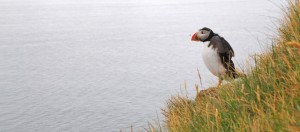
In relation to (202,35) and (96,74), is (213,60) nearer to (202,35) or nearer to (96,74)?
(202,35)

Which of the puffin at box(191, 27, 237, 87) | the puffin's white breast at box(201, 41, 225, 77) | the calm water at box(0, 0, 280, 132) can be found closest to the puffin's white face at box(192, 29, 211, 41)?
the puffin at box(191, 27, 237, 87)

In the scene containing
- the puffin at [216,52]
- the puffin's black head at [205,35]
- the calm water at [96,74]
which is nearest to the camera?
the puffin at [216,52]

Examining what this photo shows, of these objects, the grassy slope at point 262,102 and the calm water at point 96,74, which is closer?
the grassy slope at point 262,102

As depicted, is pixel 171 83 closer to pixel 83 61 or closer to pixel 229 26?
pixel 83 61

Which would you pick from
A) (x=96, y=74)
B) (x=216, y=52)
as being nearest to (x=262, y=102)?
(x=216, y=52)

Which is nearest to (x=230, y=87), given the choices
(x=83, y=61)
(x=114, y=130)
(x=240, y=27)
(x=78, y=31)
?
(x=114, y=130)

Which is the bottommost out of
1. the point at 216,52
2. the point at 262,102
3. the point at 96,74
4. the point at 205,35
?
the point at 262,102

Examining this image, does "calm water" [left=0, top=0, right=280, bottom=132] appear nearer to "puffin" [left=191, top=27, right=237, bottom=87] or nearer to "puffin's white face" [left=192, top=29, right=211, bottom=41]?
"puffin" [left=191, top=27, right=237, bottom=87]

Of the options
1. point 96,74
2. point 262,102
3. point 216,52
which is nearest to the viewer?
point 262,102

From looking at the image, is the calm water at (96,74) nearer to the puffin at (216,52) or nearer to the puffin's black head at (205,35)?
the puffin at (216,52)

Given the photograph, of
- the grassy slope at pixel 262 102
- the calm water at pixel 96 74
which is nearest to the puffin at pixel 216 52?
the calm water at pixel 96 74

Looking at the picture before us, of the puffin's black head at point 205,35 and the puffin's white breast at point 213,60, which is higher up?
the puffin's black head at point 205,35

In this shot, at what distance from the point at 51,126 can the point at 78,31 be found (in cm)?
4734

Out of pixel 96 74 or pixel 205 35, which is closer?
pixel 205 35
